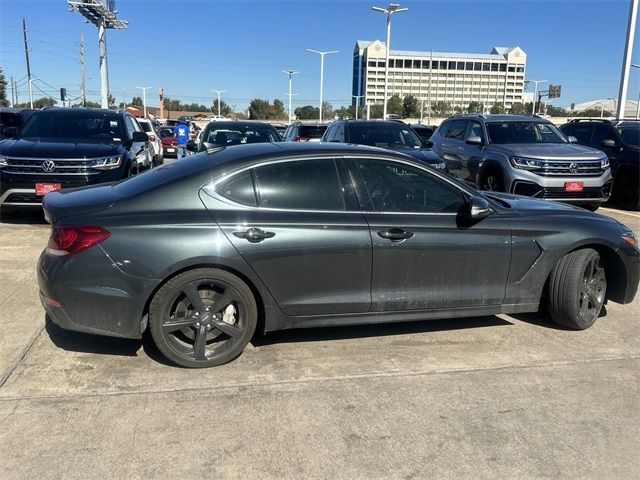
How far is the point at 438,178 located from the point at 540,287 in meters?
1.24

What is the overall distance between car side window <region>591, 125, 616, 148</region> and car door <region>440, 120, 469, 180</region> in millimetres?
3009

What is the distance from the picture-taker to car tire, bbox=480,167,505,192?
9883mm

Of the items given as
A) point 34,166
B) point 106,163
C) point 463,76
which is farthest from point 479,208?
point 463,76

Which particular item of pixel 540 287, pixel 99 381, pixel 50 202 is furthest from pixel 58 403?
pixel 540 287

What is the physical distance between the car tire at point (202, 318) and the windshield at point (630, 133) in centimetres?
1040

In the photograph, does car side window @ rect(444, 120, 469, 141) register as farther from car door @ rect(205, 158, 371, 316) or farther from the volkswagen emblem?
car door @ rect(205, 158, 371, 316)

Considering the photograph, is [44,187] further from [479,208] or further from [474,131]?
[474,131]

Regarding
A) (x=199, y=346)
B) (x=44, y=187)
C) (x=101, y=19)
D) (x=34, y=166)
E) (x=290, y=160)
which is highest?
(x=101, y=19)

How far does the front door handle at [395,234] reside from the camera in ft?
13.5

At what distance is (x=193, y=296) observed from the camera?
12.6ft

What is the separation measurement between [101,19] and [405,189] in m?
49.8

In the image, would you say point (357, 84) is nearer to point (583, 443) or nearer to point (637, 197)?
point (637, 197)

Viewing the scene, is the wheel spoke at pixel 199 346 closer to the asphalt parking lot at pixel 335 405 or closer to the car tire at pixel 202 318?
→ the car tire at pixel 202 318

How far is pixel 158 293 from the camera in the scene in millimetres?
3797
